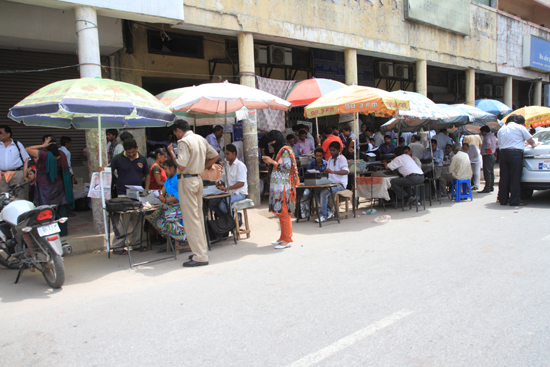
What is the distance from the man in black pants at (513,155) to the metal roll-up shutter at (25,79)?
1051 cm

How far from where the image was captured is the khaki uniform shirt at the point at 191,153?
17.0 ft

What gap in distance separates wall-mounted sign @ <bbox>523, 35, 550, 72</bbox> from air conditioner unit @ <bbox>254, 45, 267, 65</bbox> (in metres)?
14.2

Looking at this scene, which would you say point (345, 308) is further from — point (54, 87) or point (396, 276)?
point (54, 87)

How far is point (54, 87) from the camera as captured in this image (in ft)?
17.4

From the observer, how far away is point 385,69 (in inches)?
651

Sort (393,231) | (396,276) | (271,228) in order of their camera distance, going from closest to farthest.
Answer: (396,276)
(393,231)
(271,228)

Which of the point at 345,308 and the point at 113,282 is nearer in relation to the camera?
the point at 345,308

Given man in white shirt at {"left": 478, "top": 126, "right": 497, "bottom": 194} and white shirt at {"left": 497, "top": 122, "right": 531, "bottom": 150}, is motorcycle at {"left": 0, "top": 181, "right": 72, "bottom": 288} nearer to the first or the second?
white shirt at {"left": 497, "top": 122, "right": 531, "bottom": 150}

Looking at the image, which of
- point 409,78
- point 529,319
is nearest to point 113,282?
point 529,319

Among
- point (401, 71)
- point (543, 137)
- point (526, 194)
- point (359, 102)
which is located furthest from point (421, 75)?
point (359, 102)

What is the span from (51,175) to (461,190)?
9281mm

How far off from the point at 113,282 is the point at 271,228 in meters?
3.50

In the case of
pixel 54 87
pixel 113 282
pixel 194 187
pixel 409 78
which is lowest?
pixel 113 282

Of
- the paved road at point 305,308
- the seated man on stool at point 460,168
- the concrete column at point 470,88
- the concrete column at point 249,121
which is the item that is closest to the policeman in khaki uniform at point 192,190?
the paved road at point 305,308
